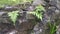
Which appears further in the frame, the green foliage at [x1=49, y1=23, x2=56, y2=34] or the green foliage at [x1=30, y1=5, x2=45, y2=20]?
the green foliage at [x1=49, y1=23, x2=56, y2=34]

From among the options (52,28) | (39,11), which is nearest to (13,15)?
(39,11)

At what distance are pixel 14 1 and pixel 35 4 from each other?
19.7 inches

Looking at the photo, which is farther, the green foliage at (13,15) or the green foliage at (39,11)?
the green foliage at (39,11)

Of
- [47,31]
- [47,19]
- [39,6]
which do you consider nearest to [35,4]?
[39,6]

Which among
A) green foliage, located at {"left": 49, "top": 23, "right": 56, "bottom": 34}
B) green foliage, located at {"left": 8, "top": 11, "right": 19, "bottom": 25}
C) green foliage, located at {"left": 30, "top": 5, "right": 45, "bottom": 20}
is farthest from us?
green foliage, located at {"left": 49, "top": 23, "right": 56, "bottom": 34}

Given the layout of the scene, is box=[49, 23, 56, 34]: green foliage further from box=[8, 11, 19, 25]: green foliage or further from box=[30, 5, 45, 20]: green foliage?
box=[8, 11, 19, 25]: green foliage

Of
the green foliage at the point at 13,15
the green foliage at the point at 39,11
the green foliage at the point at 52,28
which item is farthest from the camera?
the green foliage at the point at 52,28

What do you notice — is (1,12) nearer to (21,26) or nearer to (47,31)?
(21,26)

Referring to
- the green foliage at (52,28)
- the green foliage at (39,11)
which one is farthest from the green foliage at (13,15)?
the green foliage at (52,28)

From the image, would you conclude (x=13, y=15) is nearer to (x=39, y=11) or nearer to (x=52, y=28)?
(x=39, y=11)

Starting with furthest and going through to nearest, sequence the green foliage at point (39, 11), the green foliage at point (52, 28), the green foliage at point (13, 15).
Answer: the green foliage at point (52, 28)
the green foliage at point (39, 11)
the green foliage at point (13, 15)

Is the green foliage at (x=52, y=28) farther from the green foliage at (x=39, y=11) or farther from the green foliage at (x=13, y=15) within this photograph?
the green foliage at (x=13, y=15)

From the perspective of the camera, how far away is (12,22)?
286 cm

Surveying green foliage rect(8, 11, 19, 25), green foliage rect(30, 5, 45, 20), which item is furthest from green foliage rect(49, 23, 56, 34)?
green foliage rect(8, 11, 19, 25)
